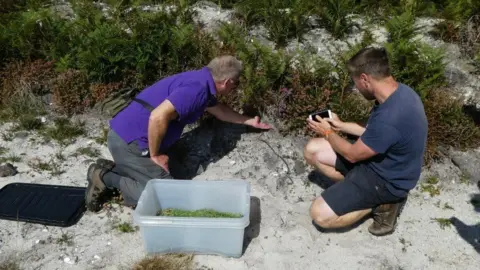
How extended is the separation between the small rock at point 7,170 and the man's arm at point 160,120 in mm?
2050

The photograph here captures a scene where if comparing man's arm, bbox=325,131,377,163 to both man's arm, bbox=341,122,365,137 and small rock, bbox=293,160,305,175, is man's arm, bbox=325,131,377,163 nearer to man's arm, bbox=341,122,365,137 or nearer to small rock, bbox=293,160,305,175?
man's arm, bbox=341,122,365,137

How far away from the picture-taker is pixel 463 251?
457 centimetres

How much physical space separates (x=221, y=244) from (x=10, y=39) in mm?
5023

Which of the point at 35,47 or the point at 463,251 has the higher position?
the point at 35,47

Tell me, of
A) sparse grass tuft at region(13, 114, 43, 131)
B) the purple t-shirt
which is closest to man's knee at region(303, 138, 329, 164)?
the purple t-shirt

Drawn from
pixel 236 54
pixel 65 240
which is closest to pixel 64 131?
pixel 65 240

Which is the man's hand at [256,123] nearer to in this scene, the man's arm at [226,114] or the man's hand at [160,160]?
the man's arm at [226,114]

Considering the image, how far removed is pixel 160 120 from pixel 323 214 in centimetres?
193

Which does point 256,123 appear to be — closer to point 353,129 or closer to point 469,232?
point 353,129

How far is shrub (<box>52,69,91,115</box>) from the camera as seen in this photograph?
6.62 meters

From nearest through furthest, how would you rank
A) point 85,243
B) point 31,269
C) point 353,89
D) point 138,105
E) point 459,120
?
point 31,269, point 85,243, point 138,105, point 459,120, point 353,89

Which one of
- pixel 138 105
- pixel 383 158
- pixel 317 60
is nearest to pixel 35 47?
pixel 138 105

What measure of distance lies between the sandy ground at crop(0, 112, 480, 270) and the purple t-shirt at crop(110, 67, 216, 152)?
0.87 meters

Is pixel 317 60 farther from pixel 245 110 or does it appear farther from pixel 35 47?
pixel 35 47
